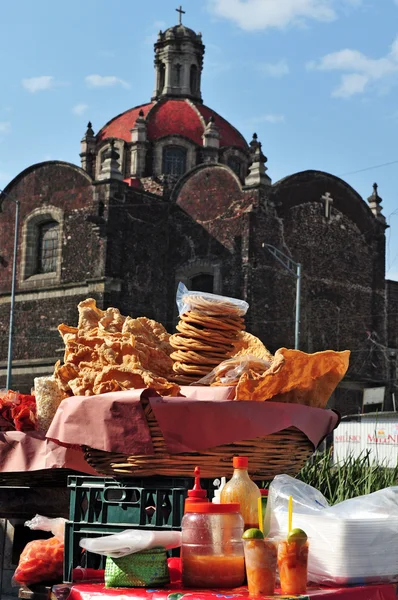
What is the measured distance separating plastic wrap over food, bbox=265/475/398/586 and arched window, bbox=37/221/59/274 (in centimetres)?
3270

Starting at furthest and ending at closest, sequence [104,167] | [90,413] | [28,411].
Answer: [104,167]
[28,411]
[90,413]

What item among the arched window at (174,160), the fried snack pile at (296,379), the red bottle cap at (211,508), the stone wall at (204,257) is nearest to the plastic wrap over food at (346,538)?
the red bottle cap at (211,508)

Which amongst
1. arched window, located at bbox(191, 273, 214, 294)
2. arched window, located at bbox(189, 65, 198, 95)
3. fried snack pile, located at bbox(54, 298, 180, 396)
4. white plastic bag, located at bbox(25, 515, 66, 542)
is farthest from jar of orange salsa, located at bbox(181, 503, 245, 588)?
arched window, located at bbox(189, 65, 198, 95)

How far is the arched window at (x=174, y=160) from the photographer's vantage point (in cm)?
4203

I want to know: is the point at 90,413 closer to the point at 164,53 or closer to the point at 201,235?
the point at 201,235

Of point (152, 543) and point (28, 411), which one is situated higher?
point (28, 411)

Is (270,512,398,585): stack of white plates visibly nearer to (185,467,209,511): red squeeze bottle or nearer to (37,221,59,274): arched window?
(185,467,209,511): red squeeze bottle

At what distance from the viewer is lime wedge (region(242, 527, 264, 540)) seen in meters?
3.73

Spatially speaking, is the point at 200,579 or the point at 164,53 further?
the point at 164,53

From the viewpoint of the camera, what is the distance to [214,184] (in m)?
36.0

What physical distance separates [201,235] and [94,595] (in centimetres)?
3219

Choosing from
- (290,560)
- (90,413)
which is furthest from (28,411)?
(290,560)

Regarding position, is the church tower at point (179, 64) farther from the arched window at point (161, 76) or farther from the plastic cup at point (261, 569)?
the plastic cup at point (261, 569)

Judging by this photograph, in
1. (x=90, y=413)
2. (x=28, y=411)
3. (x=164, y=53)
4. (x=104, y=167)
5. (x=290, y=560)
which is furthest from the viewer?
(x=164, y=53)
